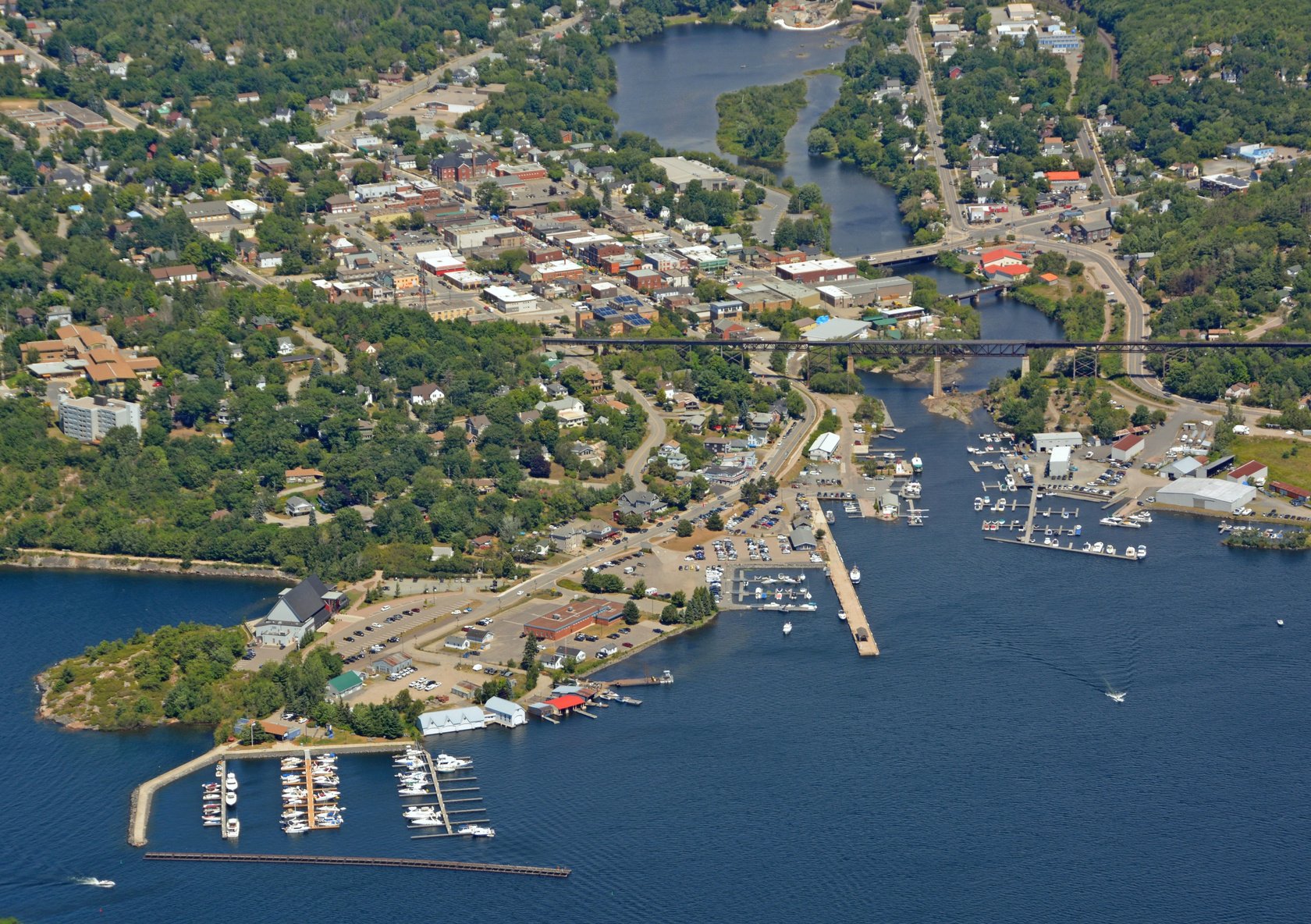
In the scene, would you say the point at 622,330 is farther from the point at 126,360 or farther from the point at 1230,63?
the point at 1230,63

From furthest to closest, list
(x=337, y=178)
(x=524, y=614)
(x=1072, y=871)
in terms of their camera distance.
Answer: (x=337, y=178)
(x=524, y=614)
(x=1072, y=871)

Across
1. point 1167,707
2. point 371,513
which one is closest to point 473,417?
point 371,513

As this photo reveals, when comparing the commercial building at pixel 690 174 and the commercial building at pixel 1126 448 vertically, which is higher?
the commercial building at pixel 690 174

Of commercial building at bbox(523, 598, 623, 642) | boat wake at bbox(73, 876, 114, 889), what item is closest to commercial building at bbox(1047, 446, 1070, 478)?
commercial building at bbox(523, 598, 623, 642)

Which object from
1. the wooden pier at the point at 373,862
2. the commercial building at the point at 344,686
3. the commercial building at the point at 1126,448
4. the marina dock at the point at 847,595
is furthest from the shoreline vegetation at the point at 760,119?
the wooden pier at the point at 373,862

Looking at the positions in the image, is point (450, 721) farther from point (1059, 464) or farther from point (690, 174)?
point (690, 174)

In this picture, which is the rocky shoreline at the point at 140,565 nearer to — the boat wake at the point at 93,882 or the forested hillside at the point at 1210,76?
the boat wake at the point at 93,882
